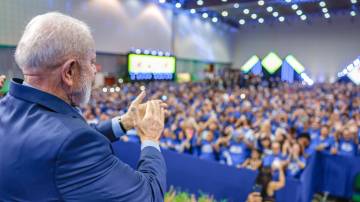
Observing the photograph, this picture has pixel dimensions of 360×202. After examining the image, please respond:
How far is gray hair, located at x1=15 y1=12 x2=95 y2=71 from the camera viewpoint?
1.54 ft

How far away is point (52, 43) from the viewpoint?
1.53ft

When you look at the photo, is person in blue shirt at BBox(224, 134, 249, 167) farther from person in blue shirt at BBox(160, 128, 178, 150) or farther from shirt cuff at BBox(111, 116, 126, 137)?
shirt cuff at BBox(111, 116, 126, 137)

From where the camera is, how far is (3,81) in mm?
767

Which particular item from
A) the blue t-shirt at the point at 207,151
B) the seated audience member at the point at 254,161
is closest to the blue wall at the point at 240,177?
the seated audience member at the point at 254,161

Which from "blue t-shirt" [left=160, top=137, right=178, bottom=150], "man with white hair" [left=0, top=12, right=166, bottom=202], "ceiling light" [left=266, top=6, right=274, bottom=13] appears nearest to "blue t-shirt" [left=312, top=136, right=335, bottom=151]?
"blue t-shirt" [left=160, top=137, right=178, bottom=150]

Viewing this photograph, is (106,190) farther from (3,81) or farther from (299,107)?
(299,107)

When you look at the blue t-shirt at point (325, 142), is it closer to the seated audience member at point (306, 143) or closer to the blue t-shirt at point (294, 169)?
the seated audience member at point (306, 143)

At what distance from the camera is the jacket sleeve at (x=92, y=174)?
43 cm

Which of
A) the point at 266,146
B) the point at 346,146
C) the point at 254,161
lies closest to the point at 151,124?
the point at 254,161

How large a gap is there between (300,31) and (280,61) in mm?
194

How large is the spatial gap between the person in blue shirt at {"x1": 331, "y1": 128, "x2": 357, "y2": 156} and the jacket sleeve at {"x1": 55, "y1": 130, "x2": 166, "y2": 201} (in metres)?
3.52

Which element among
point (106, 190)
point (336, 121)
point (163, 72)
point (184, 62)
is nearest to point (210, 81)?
point (184, 62)

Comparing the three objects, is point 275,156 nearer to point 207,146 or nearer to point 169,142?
point 207,146

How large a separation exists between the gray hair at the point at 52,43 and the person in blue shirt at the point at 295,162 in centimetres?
276
